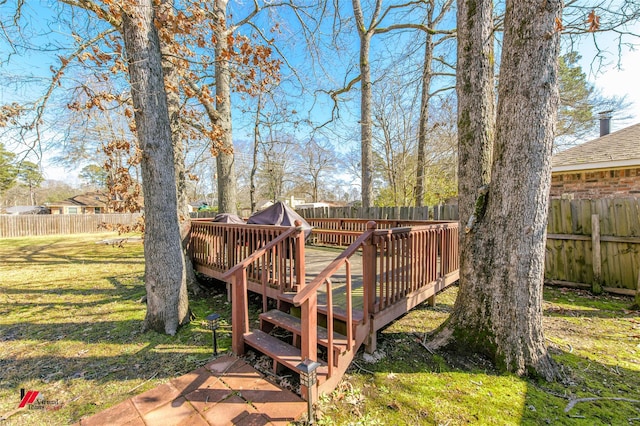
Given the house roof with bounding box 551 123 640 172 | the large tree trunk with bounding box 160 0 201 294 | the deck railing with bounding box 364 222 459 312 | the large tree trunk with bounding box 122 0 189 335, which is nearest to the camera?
the deck railing with bounding box 364 222 459 312

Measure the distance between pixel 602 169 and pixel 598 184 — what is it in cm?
49

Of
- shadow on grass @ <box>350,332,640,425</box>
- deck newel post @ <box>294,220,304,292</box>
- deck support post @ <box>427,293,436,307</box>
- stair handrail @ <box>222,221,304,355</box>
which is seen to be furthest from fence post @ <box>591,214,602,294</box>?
stair handrail @ <box>222,221,304,355</box>

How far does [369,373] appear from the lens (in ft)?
9.91

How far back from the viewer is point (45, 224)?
19641 millimetres

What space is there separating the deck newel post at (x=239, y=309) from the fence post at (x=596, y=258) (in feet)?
22.8

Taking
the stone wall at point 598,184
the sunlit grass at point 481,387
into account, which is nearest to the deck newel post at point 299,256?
the sunlit grass at point 481,387

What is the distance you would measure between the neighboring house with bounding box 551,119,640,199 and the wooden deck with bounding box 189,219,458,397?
541 centimetres

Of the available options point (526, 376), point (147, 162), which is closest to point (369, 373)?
point (526, 376)

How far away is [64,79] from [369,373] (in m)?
6.22

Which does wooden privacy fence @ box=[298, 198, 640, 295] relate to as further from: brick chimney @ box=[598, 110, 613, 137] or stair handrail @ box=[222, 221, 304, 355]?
brick chimney @ box=[598, 110, 613, 137]

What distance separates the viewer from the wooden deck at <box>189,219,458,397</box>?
2.72 meters

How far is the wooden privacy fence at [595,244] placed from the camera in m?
5.27

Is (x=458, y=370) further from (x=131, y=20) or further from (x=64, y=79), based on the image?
(x=64, y=79)

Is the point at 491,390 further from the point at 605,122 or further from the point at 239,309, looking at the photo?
the point at 605,122
